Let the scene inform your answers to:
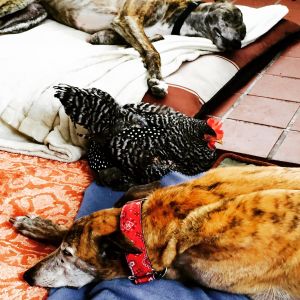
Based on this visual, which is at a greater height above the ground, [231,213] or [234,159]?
[231,213]

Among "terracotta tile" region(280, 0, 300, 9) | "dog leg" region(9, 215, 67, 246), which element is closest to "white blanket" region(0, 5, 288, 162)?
"dog leg" region(9, 215, 67, 246)

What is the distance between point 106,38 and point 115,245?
2.41m

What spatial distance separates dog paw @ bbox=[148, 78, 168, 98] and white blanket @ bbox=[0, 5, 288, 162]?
0.19 feet

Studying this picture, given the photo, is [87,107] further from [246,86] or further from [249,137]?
[246,86]

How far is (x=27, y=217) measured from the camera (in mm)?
2350

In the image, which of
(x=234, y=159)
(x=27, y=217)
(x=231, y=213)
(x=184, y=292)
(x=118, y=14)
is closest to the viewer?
(x=231, y=213)

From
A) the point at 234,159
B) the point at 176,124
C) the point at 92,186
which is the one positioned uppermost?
the point at 176,124

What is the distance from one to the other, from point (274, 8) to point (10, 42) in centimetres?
215

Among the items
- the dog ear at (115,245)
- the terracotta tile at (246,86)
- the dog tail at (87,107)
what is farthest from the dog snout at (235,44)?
the dog ear at (115,245)

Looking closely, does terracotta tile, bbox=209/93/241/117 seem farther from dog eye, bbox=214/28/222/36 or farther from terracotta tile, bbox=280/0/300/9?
terracotta tile, bbox=280/0/300/9

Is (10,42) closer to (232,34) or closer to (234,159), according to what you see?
(232,34)

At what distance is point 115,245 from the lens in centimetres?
173

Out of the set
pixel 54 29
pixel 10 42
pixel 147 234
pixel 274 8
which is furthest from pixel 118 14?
pixel 147 234

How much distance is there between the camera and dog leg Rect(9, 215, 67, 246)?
2241 millimetres
